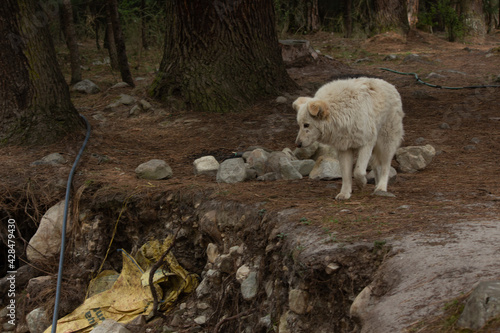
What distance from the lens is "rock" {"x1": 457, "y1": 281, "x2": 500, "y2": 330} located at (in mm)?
2367

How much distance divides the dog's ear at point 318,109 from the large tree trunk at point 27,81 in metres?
4.52

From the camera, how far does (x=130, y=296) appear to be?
18.4ft

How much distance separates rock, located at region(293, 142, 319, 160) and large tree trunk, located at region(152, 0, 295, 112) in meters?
2.46

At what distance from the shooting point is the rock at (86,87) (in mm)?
12148

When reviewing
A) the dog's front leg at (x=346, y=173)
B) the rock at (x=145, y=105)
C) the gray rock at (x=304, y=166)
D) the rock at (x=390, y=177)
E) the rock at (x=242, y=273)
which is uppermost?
the rock at (x=145, y=105)

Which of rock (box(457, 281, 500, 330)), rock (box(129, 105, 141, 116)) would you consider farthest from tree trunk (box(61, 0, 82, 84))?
rock (box(457, 281, 500, 330))

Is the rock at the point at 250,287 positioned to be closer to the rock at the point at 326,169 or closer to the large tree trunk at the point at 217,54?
the rock at the point at 326,169

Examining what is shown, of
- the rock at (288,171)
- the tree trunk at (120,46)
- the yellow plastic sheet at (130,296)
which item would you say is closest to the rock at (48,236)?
the yellow plastic sheet at (130,296)

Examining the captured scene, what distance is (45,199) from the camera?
668 cm

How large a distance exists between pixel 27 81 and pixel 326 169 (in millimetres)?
4871

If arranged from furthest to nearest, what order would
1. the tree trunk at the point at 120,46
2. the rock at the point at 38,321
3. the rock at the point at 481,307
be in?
1. the tree trunk at the point at 120,46
2. the rock at the point at 38,321
3. the rock at the point at 481,307

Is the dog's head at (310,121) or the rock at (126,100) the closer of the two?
the dog's head at (310,121)

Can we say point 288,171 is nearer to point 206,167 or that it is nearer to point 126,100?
point 206,167

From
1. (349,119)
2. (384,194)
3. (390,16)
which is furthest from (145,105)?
(390,16)
